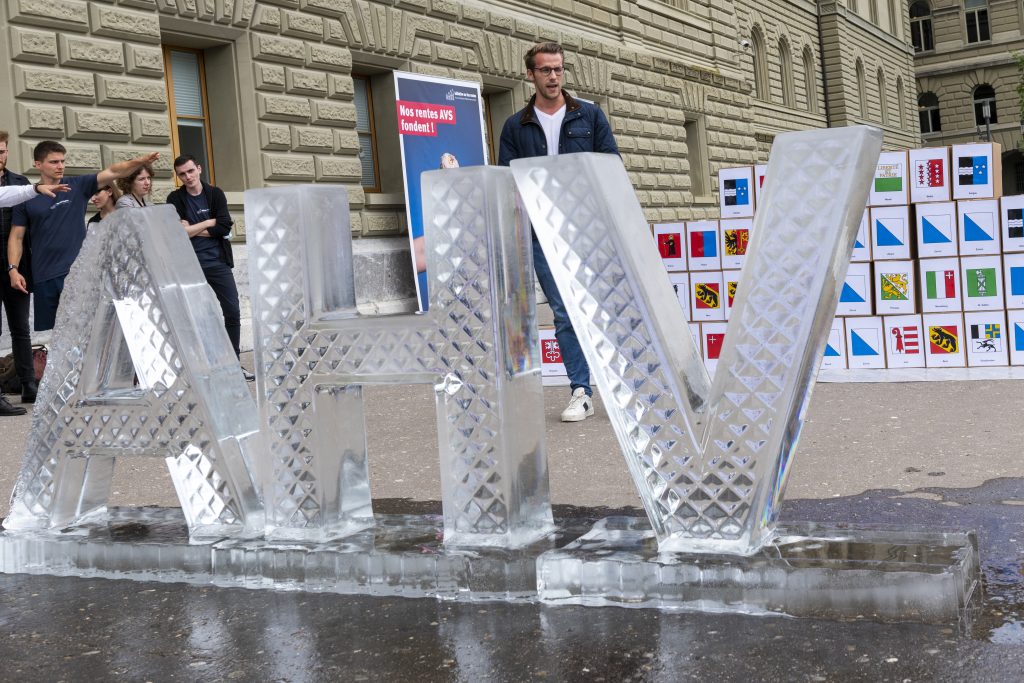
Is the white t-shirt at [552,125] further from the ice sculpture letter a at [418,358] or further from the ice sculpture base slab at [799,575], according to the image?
the ice sculpture base slab at [799,575]

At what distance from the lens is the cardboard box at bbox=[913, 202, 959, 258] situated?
7.34 metres

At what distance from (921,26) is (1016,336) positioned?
4935 cm

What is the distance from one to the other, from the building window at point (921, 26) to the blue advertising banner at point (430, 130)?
145 ft

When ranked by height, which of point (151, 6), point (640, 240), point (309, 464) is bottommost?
point (309, 464)

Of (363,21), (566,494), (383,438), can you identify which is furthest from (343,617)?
(363,21)

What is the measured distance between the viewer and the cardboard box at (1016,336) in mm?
7121

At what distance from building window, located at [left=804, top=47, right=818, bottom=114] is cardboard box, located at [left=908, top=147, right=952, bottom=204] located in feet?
88.6

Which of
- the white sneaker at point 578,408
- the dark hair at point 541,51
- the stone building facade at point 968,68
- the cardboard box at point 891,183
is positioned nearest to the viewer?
the dark hair at point 541,51

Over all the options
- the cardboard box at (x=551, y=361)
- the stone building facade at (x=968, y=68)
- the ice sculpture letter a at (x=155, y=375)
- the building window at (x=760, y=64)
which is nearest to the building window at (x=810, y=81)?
the building window at (x=760, y=64)

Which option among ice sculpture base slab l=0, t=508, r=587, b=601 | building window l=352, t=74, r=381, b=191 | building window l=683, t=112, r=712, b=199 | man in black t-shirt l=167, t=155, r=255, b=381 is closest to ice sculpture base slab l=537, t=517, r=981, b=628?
ice sculpture base slab l=0, t=508, r=587, b=601

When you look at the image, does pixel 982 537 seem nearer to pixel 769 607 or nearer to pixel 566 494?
pixel 769 607

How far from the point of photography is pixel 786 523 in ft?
8.79

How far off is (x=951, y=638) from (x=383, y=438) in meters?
3.66

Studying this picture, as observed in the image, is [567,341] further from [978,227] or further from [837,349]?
[978,227]
